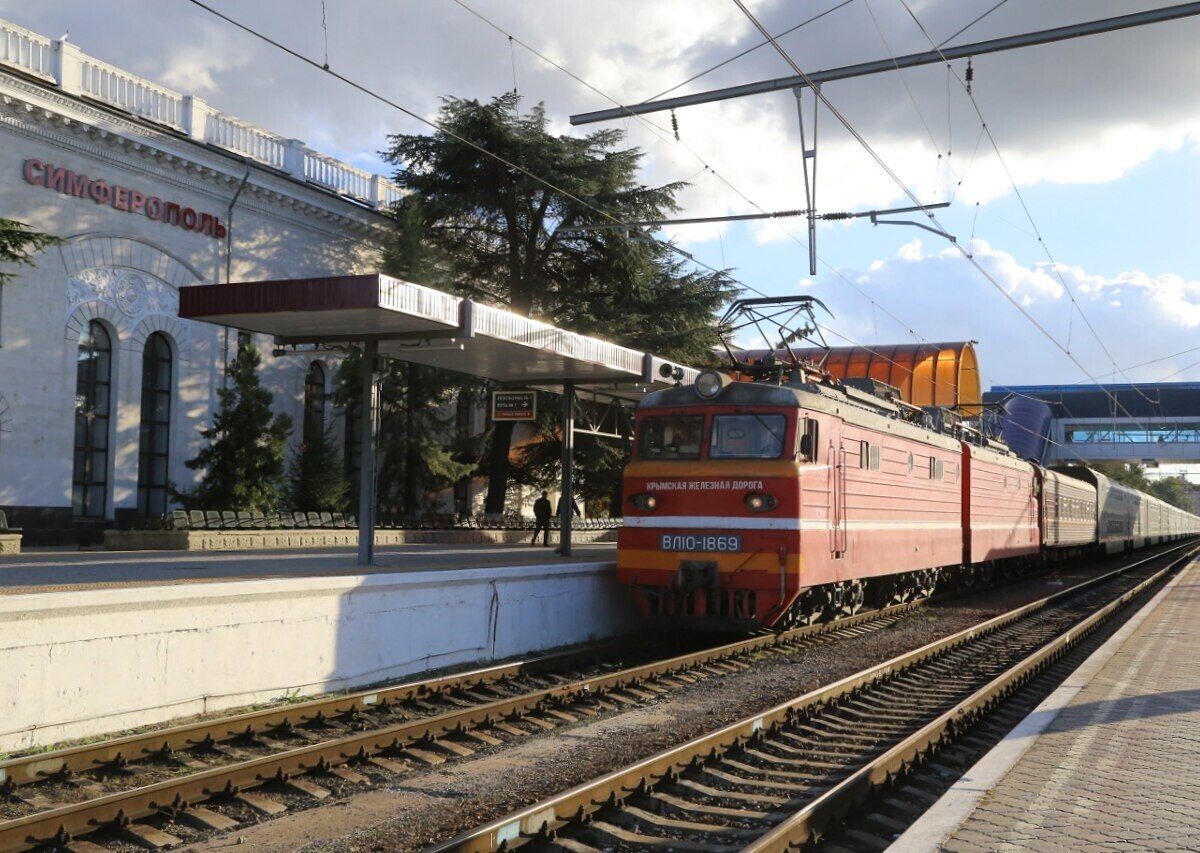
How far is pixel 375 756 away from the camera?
809 centimetres

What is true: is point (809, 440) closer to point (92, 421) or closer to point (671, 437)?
point (671, 437)

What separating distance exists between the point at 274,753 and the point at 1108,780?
5.40m

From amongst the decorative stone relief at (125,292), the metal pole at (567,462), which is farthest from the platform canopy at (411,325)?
the decorative stone relief at (125,292)

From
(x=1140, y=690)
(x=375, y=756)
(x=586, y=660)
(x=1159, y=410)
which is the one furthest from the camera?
(x=1159, y=410)

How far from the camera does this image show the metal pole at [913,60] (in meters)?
12.4

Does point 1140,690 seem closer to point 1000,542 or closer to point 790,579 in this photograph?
point 790,579

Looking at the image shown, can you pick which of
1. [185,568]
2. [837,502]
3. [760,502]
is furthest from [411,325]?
[837,502]

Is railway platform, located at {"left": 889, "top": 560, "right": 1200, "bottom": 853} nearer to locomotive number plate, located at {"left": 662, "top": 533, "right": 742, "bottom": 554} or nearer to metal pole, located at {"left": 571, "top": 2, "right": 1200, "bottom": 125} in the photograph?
locomotive number plate, located at {"left": 662, "top": 533, "right": 742, "bottom": 554}

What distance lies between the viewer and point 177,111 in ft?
89.5

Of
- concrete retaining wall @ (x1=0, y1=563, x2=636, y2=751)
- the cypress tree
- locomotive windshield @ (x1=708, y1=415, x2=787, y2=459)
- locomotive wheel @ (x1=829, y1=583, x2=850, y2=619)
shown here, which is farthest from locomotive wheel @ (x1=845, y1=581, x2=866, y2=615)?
the cypress tree

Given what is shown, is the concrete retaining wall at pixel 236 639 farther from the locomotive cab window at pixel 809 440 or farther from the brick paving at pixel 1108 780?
→ the brick paving at pixel 1108 780

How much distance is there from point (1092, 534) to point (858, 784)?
35.5 m

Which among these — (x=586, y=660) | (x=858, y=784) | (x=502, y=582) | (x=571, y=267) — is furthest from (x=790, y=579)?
(x=571, y=267)

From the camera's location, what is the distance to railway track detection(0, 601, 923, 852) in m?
6.31
